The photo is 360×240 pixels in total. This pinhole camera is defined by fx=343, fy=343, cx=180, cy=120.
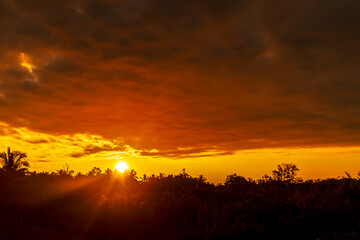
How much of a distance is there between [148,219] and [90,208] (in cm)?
244

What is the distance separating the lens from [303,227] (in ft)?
28.2

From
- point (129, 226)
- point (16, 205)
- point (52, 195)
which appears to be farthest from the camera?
point (52, 195)

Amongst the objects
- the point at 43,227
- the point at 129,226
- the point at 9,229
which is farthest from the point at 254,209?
the point at 9,229

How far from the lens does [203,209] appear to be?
32.5ft

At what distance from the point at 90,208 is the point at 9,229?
2656 mm

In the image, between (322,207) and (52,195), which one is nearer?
(322,207)

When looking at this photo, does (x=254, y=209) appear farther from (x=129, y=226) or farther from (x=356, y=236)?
(x=129, y=226)

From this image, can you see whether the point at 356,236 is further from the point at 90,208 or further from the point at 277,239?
the point at 90,208

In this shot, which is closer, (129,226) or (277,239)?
(277,239)

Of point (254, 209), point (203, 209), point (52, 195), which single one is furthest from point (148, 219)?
point (52, 195)

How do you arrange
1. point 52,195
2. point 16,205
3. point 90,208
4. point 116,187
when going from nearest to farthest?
point 90,208, point 16,205, point 52,195, point 116,187

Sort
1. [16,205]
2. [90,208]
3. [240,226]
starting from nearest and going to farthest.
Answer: [240,226] < [90,208] < [16,205]

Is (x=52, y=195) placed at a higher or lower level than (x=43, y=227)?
higher

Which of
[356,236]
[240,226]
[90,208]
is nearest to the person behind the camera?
[356,236]
